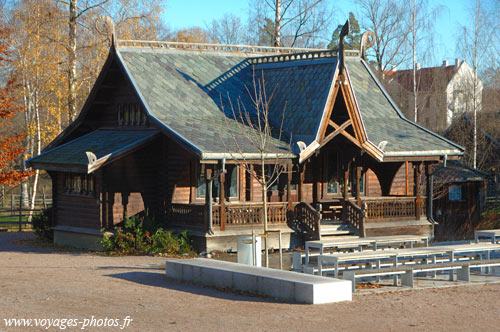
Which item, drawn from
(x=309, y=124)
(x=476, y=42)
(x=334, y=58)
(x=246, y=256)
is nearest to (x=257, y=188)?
(x=309, y=124)

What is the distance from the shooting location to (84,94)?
157ft

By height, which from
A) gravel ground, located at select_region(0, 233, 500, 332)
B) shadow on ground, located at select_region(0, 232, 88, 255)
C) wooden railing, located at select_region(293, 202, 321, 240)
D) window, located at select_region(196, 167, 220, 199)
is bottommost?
gravel ground, located at select_region(0, 233, 500, 332)

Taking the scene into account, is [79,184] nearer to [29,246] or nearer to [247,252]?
[29,246]

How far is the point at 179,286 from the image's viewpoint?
59.0 feet

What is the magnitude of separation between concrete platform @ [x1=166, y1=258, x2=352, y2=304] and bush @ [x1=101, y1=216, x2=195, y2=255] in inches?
223

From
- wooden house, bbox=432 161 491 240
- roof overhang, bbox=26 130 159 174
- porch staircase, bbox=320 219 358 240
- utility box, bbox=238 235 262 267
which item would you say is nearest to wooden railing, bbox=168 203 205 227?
roof overhang, bbox=26 130 159 174

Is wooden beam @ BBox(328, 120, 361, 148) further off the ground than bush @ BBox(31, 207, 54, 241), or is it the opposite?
wooden beam @ BBox(328, 120, 361, 148)

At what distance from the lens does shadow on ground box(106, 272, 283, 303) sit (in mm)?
16309

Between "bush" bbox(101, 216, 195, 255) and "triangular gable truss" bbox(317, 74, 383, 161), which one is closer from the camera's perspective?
"bush" bbox(101, 216, 195, 255)

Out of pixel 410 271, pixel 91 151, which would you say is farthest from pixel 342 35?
pixel 410 271

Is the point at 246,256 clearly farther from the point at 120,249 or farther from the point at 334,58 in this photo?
the point at 334,58

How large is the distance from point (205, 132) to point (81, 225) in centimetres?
523

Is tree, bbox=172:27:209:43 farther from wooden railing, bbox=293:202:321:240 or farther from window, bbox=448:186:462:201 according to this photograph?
wooden railing, bbox=293:202:321:240

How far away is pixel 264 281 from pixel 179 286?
2464 mm
